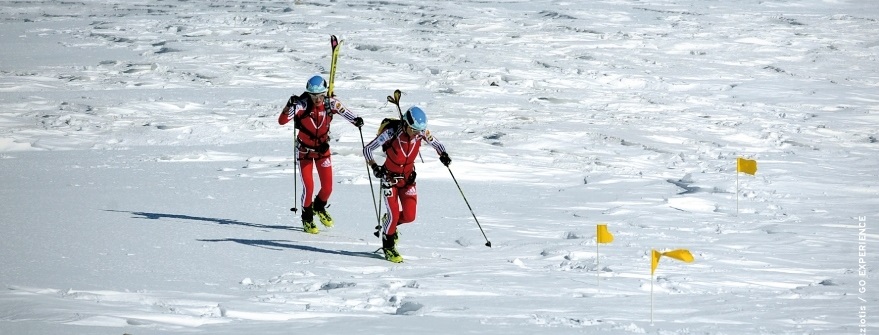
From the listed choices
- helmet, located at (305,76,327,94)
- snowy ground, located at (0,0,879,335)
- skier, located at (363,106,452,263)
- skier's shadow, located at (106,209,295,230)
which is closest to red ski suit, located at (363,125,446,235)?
skier, located at (363,106,452,263)

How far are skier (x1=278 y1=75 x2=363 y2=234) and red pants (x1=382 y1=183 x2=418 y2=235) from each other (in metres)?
1.22

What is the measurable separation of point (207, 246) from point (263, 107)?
885cm

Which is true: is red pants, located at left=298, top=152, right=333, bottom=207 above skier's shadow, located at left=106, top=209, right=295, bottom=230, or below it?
above

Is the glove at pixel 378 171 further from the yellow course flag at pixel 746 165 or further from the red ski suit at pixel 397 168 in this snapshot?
the yellow course flag at pixel 746 165

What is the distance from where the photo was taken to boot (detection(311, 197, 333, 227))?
1040 cm

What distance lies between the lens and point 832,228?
1054 centimetres

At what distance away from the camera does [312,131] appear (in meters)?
10.2

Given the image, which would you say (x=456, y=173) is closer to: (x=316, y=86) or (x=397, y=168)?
(x=316, y=86)

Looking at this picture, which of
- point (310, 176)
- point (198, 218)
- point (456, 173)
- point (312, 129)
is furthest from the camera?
point (456, 173)

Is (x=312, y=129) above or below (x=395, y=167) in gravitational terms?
above

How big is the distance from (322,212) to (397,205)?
1571 millimetres

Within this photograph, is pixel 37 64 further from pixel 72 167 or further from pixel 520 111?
pixel 520 111

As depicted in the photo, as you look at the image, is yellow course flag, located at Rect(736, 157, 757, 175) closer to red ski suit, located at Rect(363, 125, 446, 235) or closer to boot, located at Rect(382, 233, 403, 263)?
red ski suit, located at Rect(363, 125, 446, 235)

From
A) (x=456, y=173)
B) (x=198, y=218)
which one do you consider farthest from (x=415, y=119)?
(x=456, y=173)
